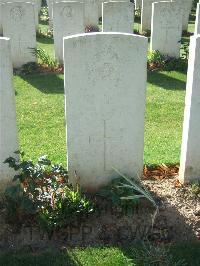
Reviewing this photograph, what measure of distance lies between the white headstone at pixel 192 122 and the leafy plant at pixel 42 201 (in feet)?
4.37

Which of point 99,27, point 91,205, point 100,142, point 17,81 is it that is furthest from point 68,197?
point 99,27

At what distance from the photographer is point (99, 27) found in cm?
1552

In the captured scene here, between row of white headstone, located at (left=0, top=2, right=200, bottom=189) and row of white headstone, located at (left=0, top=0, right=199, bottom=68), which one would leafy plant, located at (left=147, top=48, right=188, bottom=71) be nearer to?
row of white headstone, located at (left=0, top=0, right=199, bottom=68)

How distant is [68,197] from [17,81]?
19.3 feet

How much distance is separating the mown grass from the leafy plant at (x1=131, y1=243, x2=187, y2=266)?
0.04m

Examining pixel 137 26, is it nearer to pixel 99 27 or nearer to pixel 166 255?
pixel 99 27

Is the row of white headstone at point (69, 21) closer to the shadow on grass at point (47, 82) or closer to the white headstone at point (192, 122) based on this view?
the shadow on grass at point (47, 82)

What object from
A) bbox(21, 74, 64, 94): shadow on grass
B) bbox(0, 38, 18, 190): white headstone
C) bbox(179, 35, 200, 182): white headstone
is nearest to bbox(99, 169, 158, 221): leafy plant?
bbox(179, 35, 200, 182): white headstone

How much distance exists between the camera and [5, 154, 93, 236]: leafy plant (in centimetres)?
448

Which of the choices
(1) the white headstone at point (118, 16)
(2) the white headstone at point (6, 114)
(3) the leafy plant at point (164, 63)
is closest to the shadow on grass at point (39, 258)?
(2) the white headstone at point (6, 114)

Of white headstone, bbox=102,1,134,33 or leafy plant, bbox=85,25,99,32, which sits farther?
leafy plant, bbox=85,25,99,32

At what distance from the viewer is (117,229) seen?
4.62 metres

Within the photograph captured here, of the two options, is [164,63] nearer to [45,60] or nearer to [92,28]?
[45,60]

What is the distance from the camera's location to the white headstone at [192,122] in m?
4.73
